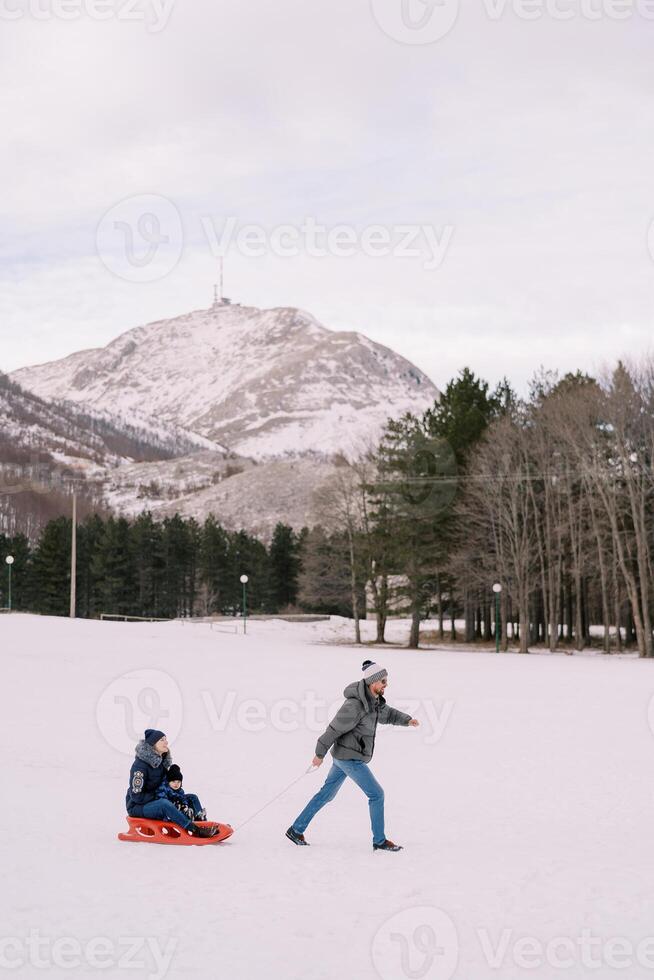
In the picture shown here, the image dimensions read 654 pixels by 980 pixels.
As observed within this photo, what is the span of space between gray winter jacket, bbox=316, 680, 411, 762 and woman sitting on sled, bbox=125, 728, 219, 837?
5.26ft

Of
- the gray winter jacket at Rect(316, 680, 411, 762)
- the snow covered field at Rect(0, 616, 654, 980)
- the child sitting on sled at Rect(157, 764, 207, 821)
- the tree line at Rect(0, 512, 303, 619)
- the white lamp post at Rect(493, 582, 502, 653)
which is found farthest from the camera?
the tree line at Rect(0, 512, 303, 619)

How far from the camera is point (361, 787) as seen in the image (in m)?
9.57

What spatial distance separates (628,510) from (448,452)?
12201 mm

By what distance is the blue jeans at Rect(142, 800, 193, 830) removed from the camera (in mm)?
9812

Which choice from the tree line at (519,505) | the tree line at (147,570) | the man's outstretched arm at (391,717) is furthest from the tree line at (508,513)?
the man's outstretched arm at (391,717)

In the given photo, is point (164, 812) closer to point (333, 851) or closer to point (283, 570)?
point (333, 851)

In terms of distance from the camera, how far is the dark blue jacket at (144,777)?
982cm

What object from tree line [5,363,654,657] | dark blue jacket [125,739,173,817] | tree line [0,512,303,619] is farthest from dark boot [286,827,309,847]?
tree line [0,512,303,619]

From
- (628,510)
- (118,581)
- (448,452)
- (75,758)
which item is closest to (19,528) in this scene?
(118,581)

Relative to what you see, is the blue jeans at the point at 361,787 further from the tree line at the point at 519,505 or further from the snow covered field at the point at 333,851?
the tree line at the point at 519,505

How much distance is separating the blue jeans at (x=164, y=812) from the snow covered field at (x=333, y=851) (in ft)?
1.03

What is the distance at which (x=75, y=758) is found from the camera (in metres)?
15.2

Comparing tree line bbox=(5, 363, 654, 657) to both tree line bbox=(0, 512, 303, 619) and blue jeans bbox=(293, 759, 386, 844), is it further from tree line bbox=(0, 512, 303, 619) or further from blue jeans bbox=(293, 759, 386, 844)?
blue jeans bbox=(293, 759, 386, 844)

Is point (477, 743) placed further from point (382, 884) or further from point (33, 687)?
point (33, 687)
